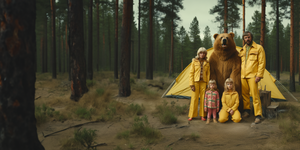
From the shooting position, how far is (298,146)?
3.37m

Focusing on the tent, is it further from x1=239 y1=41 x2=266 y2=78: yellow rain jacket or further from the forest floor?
x1=239 y1=41 x2=266 y2=78: yellow rain jacket

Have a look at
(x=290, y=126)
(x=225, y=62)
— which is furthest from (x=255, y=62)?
(x=290, y=126)

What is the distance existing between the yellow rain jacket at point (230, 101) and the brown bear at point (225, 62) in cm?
36

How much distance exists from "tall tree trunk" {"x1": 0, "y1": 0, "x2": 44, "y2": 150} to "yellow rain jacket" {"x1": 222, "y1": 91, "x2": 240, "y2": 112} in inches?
183

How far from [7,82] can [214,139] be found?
378 centimetres

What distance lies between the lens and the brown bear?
17.5 ft

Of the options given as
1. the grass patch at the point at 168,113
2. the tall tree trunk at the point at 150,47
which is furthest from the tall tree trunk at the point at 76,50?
the tall tree trunk at the point at 150,47

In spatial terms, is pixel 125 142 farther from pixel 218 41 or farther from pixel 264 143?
pixel 218 41

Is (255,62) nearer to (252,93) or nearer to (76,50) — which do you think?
(252,93)

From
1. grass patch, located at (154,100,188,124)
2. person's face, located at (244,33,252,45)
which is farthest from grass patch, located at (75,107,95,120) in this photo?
person's face, located at (244,33,252,45)

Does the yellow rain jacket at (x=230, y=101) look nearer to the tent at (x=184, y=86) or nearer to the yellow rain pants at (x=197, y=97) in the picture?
the yellow rain pants at (x=197, y=97)

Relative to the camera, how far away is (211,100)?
17.0ft

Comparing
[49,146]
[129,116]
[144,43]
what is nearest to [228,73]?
[129,116]

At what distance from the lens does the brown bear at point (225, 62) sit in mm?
5328
